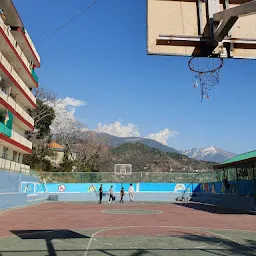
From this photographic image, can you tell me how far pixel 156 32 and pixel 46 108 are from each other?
166 ft

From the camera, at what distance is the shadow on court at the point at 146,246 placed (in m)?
7.93

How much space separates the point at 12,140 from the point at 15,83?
247 inches

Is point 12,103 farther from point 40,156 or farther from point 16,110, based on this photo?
point 40,156

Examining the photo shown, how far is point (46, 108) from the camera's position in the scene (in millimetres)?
54750

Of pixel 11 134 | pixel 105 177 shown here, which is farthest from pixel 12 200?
pixel 105 177

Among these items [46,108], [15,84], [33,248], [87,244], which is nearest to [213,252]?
[87,244]

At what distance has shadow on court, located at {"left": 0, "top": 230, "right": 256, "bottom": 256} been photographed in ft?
26.0

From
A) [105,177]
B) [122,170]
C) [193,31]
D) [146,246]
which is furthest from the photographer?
[105,177]

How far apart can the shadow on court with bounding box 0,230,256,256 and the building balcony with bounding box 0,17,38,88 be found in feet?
77.1

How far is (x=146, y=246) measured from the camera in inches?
344

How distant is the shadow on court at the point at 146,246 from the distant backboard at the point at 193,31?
514cm

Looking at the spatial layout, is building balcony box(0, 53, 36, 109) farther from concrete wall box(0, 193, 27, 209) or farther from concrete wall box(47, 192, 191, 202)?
concrete wall box(47, 192, 191, 202)

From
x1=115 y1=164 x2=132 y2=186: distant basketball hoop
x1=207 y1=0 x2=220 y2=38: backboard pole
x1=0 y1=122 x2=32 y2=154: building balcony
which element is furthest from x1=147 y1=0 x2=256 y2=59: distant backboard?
x1=115 y1=164 x2=132 y2=186: distant basketball hoop

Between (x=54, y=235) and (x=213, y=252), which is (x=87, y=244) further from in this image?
(x=213, y=252)
